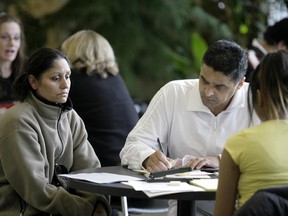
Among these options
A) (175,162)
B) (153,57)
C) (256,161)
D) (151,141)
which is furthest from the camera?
(153,57)

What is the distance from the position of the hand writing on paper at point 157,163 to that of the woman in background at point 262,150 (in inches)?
22.4

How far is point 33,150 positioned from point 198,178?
0.72 meters

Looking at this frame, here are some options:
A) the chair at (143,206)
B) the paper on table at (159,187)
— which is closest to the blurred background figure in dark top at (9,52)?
the chair at (143,206)

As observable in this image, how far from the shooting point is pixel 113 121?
3.95m

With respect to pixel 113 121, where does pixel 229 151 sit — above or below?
above

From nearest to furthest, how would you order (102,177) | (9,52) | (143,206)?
(102,177)
(143,206)
(9,52)

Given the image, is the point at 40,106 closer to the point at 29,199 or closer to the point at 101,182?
the point at 29,199

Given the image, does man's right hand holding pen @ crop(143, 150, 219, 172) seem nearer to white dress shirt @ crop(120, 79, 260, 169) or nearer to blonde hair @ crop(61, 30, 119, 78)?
white dress shirt @ crop(120, 79, 260, 169)

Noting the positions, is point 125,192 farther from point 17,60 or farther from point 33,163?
point 17,60

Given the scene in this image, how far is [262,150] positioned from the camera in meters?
2.18

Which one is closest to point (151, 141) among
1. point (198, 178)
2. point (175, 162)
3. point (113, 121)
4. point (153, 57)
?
point (175, 162)

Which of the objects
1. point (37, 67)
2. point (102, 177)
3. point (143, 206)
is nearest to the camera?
point (102, 177)

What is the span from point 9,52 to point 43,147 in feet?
6.03

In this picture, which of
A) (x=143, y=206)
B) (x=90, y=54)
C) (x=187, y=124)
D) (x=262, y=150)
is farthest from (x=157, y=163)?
(x=90, y=54)
